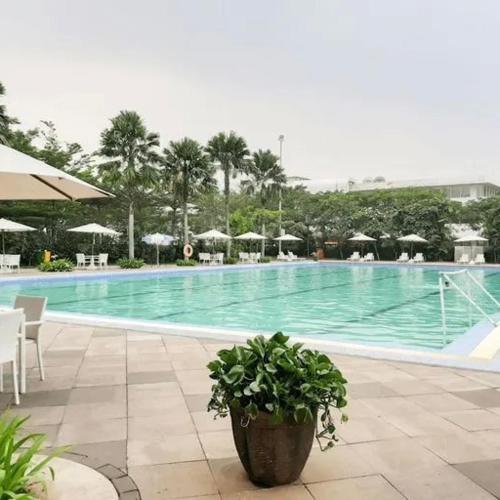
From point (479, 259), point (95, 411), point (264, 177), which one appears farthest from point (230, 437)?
point (264, 177)

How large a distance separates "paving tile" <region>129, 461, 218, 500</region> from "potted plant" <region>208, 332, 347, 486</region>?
0.81 feet

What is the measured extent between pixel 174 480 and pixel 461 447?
68.6 inches

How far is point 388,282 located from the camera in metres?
19.2

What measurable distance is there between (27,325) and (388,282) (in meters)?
16.2

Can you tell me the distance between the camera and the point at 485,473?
9.32 feet

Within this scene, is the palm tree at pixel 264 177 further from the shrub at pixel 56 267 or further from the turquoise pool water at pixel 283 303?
the shrub at pixel 56 267

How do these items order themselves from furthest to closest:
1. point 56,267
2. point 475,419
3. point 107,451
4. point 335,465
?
point 56,267 < point 475,419 < point 107,451 < point 335,465

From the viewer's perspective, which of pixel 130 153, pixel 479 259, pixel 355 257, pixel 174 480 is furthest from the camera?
pixel 355 257

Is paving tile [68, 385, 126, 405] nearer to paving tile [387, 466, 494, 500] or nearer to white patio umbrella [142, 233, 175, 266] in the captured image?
paving tile [387, 466, 494, 500]

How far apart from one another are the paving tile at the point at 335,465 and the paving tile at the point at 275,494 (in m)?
0.13

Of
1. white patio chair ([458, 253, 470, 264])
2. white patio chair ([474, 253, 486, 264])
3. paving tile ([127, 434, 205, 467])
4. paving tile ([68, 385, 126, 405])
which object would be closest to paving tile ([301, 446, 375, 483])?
paving tile ([127, 434, 205, 467])

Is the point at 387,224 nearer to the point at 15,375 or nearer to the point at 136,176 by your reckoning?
the point at 136,176

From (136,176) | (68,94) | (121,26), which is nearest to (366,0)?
(121,26)

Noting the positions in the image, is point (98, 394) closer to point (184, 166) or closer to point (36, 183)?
point (36, 183)
